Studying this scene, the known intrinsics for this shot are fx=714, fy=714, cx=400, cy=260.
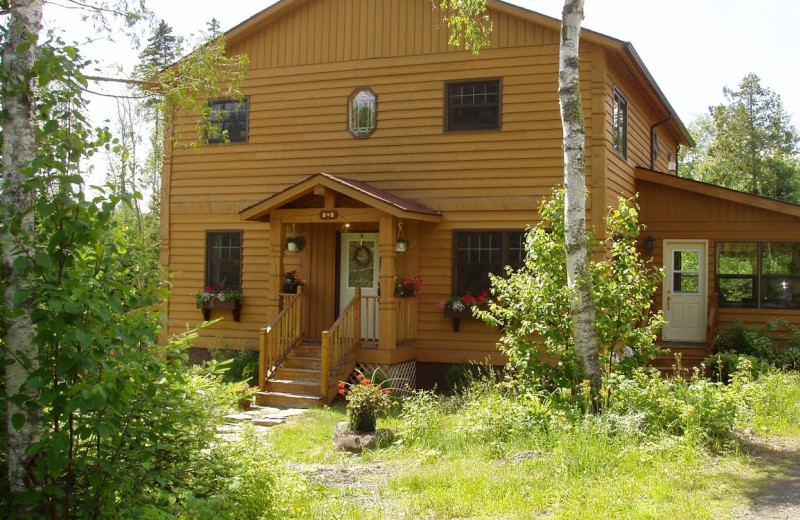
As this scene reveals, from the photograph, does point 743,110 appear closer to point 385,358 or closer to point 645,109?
point 645,109

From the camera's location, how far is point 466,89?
41.0ft

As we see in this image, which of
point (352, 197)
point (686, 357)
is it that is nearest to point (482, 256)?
point (352, 197)

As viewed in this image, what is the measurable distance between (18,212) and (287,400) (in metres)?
7.61

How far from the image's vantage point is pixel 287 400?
10930 mm

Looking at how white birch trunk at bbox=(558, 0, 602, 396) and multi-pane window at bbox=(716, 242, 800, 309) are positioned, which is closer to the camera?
white birch trunk at bbox=(558, 0, 602, 396)

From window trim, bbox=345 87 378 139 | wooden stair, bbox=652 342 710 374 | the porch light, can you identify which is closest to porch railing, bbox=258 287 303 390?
window trim, bbox=345 87 378 139

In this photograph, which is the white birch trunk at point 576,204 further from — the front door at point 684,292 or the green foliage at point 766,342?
the front door at point 684,292

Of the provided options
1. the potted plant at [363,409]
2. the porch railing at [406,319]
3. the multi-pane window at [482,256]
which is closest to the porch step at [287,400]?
the porch railing at [406,319]

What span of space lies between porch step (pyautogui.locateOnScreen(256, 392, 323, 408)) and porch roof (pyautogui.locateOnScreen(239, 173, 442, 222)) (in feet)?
9.99

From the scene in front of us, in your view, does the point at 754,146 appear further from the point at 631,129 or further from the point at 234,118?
the point at 234,118

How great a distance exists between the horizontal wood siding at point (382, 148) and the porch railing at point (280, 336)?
602mm

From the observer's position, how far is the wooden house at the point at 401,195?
11750 mm

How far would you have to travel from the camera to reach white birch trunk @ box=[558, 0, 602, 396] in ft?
26.4

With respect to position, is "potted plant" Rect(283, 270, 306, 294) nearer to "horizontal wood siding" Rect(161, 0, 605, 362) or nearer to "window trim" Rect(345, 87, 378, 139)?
"horizontal wood siding" Rect(161, 0, 605, 362)
